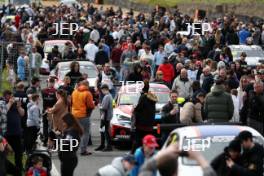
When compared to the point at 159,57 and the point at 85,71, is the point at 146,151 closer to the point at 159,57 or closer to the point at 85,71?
the point at 85,71

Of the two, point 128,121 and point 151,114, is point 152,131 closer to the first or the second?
point 151,114

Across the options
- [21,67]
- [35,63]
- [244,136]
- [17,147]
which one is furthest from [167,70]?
[244,136]

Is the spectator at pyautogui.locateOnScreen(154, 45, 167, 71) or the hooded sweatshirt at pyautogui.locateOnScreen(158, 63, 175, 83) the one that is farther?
the spectator at pyautogui.locateOnScreen(154, 45, 167, 71)

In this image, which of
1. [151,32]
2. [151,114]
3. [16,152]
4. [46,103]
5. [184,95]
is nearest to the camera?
[16,152]

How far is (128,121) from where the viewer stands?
26312mm

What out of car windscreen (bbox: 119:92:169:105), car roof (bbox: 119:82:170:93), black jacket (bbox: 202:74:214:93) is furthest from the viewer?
black jacket (bbox: 202:74:214:93)

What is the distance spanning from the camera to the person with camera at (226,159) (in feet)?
51.4

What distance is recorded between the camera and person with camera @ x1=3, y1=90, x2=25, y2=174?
71.7 ft

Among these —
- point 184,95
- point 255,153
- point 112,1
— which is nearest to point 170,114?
point 184,95

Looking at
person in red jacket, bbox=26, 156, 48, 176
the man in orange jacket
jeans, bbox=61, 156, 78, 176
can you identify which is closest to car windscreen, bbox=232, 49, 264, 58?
the man in orange jacket

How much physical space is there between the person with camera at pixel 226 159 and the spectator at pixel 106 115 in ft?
32.9

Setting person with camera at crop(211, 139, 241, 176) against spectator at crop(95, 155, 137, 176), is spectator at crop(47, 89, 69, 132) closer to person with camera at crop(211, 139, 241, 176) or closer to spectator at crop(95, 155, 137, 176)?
Answer: person with camera at crop(211, 139, 241, 176)

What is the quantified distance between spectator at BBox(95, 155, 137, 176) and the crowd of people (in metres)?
0.01

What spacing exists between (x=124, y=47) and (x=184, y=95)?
11.6 m
